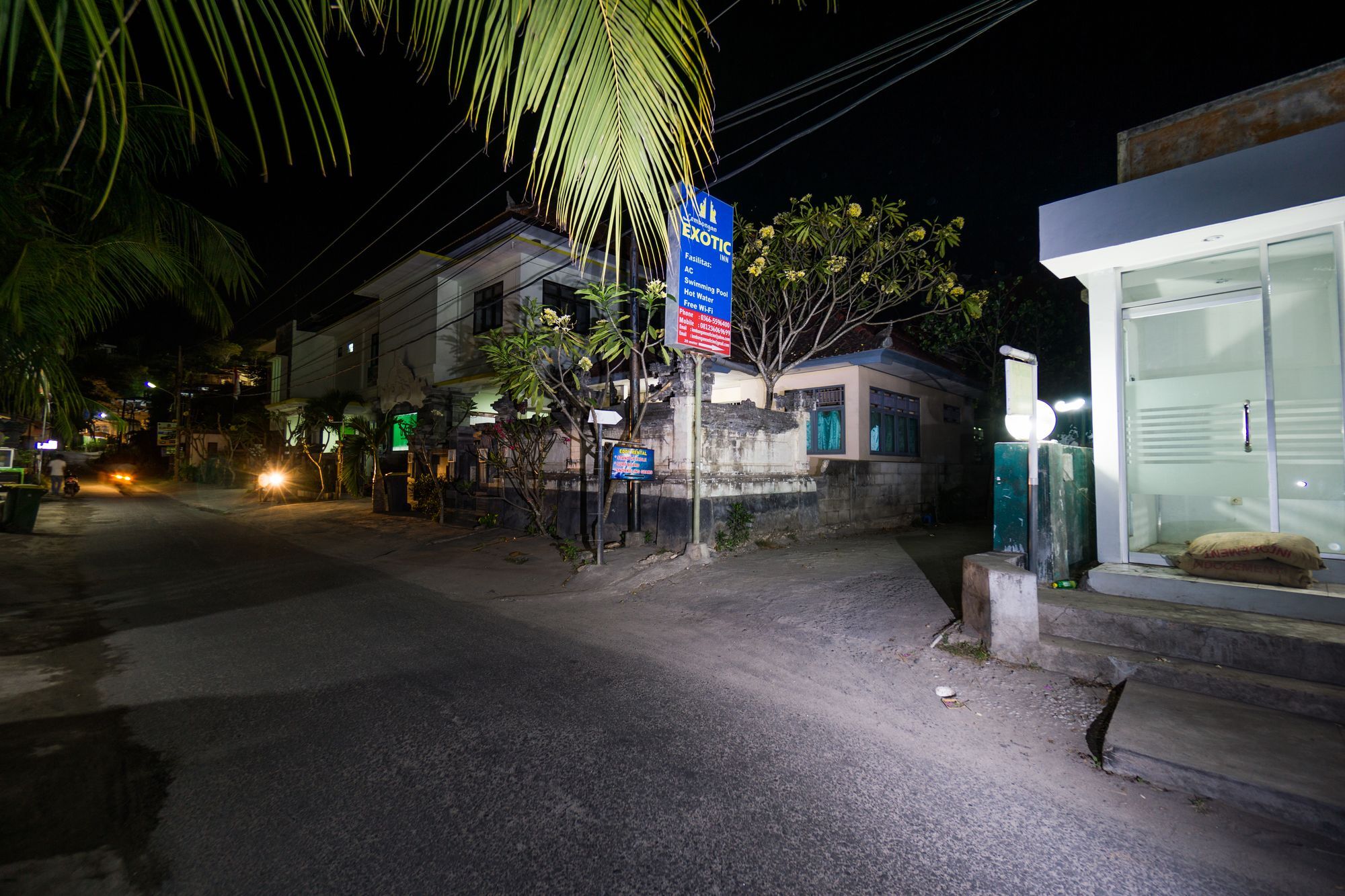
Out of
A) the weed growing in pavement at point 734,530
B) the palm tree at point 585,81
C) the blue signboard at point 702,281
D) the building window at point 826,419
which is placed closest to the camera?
the palm tree at point 585,81

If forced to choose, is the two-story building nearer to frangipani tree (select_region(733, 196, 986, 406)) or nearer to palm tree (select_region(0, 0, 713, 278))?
frangipani tree (select_region(733, 196, 986, 406))

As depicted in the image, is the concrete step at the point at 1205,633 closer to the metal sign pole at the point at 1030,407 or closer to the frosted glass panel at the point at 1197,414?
the metal sign pole at the point at 1030,407

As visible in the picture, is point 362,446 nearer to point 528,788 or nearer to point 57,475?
point 57,475

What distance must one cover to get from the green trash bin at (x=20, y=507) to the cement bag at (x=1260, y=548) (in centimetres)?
1944

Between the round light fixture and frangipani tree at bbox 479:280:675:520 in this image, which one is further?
frangipani tree at bbox 479:280:675:520

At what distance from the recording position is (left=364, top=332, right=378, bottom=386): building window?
2428 centimetres

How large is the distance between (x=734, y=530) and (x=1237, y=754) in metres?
6.79

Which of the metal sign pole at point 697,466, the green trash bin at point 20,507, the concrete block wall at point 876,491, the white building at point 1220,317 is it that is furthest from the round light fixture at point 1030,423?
the green trash bin at point 20,507

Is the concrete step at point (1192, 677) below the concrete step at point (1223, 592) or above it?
below

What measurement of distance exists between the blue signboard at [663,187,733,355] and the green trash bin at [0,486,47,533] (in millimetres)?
14328

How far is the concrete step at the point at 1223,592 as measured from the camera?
14.5 ft

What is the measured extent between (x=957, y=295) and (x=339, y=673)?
11.9 metres

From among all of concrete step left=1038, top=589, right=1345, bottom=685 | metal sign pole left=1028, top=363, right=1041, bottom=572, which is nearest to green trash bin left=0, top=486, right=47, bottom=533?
metal sign pole left=1028, top=363, right=1041, bottom=572

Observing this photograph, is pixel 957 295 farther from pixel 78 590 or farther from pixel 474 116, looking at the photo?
pixel 78 590
